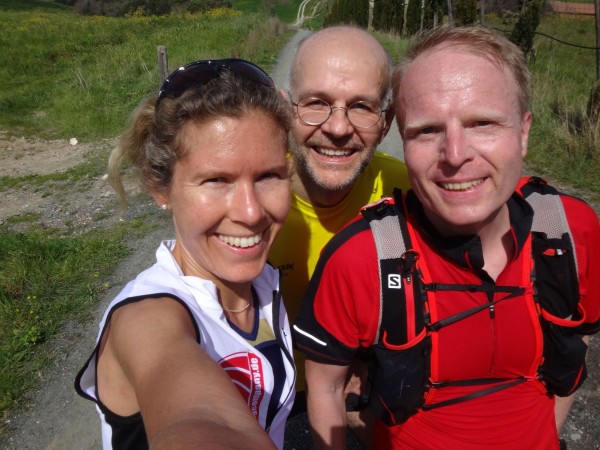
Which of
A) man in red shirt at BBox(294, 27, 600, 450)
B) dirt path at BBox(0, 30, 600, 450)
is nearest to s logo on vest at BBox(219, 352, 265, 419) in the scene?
man in red shirt at BBox(294, 27, 600, 450)

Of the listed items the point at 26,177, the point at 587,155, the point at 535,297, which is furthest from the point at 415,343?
the point at 26,177

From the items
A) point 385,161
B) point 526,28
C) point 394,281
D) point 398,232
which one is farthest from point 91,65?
point 394,281

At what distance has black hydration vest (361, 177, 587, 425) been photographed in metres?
1.48

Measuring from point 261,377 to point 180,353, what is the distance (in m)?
0.42

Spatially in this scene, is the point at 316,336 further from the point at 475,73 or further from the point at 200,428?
the point at 475,73

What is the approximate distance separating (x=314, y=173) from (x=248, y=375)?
1016 mm

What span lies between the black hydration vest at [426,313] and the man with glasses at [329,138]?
1.28ft

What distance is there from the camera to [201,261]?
4.84ft

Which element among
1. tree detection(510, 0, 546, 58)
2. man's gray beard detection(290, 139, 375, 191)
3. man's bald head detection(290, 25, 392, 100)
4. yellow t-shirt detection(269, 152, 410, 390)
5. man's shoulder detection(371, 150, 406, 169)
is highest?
man's bald head detection(290, 25, 392, 100)

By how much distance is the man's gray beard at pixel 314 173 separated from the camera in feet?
6.73

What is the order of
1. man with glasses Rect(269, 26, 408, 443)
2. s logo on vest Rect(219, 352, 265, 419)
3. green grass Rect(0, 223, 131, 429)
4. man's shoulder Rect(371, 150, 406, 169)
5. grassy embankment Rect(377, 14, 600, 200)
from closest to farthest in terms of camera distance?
s logo on vest Rect(219, 352, 265, 419) → man with glasses Rect(269, 26, 408, 443) → man's shoulder Rect(371, 150, 406, 169) → green grass Rect(0, 223, 131, 429) → grassy embankment Rect(377, 14, 600, 200)

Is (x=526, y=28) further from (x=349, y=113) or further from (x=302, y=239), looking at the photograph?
(x=302, y=239)

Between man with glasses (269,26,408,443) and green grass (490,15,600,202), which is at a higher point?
man with glasses (269,26,408,443)

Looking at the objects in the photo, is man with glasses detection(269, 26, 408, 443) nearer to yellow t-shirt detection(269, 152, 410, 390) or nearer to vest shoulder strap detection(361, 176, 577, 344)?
yellow t-shirt detection(269, 152, 410, 390)
